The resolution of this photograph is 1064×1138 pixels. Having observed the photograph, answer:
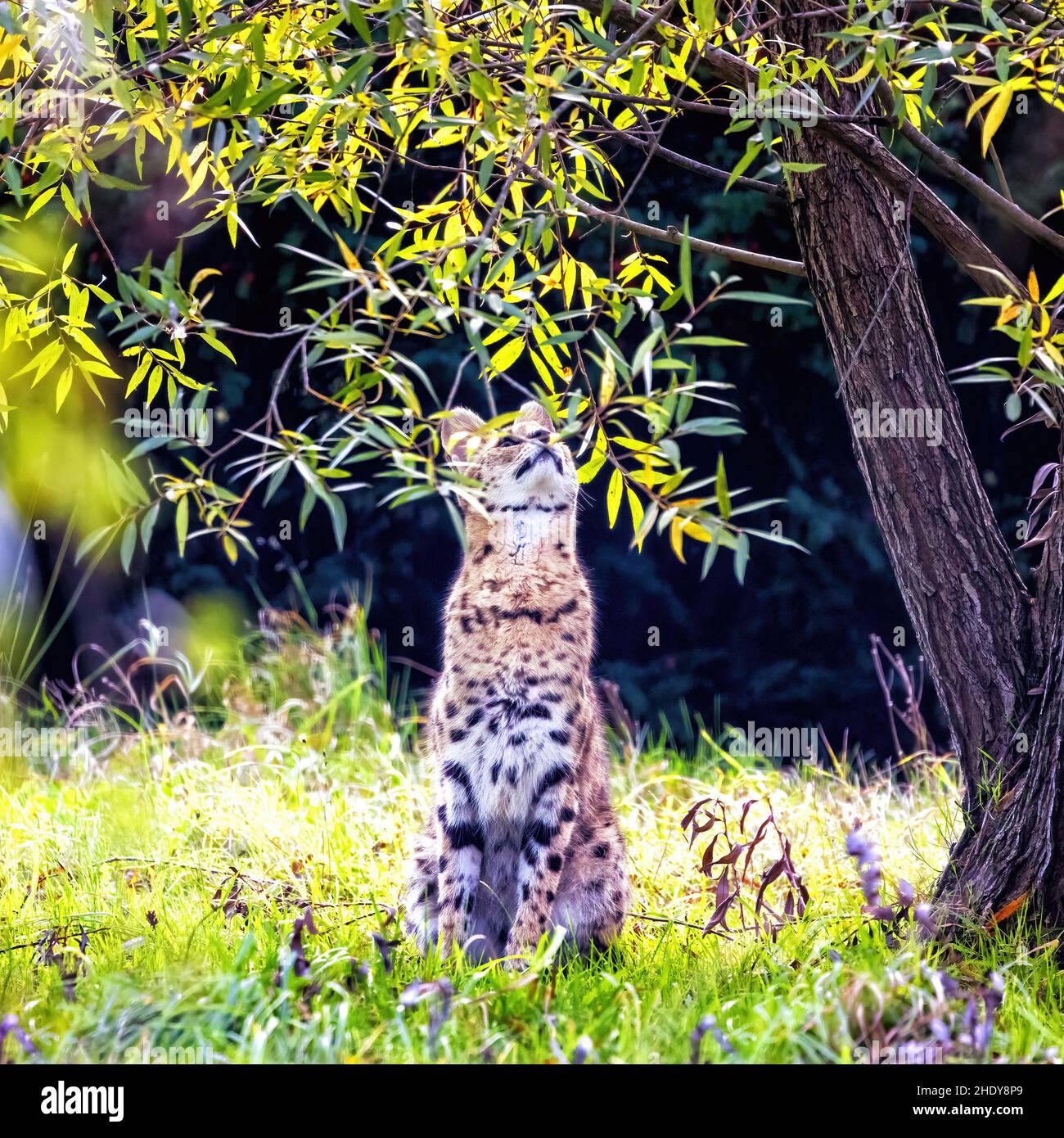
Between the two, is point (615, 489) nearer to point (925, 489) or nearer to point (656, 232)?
point (656, 232)

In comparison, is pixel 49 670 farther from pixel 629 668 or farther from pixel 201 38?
pixel 201 38

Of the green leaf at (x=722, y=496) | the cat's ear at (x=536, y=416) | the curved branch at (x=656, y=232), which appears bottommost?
the green leaf at (x=722, y=496)

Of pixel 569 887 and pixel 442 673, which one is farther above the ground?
pixel 442 673

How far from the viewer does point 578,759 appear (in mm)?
3867

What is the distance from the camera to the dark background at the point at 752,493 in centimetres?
594

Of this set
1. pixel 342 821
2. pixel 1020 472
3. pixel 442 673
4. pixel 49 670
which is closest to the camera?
pixel 442 673

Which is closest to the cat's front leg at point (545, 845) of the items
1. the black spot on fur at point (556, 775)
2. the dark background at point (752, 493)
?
the black spot on fur at point (556, 775)

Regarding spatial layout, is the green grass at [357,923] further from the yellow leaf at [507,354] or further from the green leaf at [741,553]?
the yellow leaf at [507,354]

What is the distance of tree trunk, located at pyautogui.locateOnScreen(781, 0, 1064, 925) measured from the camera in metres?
3.62

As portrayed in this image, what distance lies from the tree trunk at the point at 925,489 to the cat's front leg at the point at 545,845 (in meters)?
1.08

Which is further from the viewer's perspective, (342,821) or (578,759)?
(342,821)

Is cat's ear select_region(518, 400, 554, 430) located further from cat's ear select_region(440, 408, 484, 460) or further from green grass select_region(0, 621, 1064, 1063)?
green grass select_region(0, 621, 1064, 1063)
